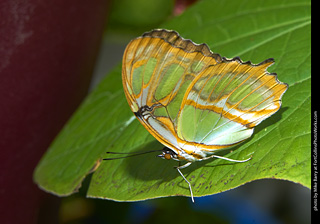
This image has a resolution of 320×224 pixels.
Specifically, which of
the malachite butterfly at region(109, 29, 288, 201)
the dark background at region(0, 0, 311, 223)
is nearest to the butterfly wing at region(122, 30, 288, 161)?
the malachite butterfly at region(109, 29, 288, 201)

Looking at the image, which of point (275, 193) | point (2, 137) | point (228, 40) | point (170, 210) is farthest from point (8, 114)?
point (275, 193)

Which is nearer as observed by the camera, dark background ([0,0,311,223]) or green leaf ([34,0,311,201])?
green leaf ([34,0,311,201])

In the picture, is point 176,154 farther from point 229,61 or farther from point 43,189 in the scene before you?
point 43,189

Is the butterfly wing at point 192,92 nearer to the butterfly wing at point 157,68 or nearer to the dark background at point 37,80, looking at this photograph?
the butterfly wing at point 157,68

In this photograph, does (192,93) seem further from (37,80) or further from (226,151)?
(37,80)

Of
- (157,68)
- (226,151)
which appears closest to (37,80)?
(157,68)

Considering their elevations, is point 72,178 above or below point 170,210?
above

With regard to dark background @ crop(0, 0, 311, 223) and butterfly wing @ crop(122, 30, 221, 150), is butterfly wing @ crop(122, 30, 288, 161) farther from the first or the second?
dark background @ crop(0, 0, 311, 223)
